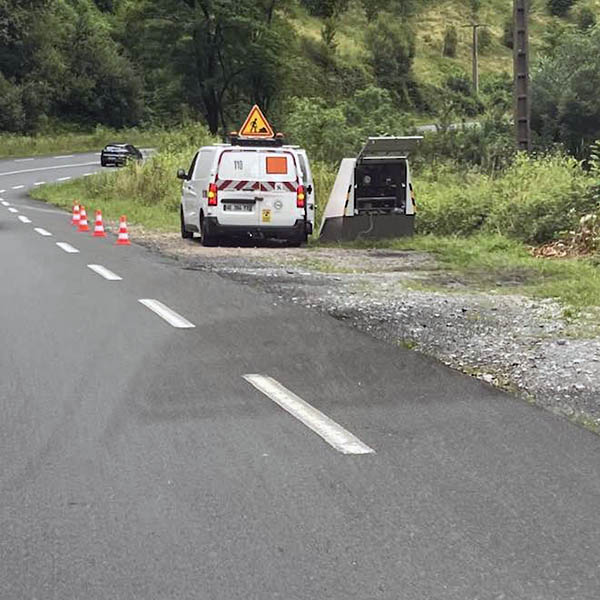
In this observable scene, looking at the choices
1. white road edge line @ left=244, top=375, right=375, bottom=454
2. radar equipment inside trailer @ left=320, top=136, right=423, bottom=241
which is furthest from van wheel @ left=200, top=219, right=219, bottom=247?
white road edge line @ left=244, top=375, right=375, bottom=454

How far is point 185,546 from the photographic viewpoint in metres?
4.36

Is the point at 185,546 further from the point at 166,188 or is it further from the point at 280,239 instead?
the point at 166,188

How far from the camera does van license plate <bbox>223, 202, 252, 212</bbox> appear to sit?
1891cm

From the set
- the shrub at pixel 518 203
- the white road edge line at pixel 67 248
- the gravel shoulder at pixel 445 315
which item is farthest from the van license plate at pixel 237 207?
A: the shrub at pixel 518 203

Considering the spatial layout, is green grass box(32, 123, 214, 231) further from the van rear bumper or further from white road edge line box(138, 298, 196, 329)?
white road edge line box(138, 298, 196, 329)

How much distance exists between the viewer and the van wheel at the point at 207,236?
19031mm

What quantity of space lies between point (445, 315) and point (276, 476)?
5.50 m

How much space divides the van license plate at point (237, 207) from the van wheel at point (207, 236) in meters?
Answer: 0.47

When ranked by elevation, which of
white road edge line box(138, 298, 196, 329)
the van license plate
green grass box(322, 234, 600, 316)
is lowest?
green grass box(322, 234, 600, 316)

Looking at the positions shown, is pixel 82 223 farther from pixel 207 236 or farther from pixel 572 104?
pixel 572 104

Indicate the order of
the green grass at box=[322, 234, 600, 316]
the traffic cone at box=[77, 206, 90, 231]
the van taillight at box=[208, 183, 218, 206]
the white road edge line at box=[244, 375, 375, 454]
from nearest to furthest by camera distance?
the white road edge line at box=[244, 375, 375, 454], the green grass at box=[322, 234, 600, 316], the van taillight at box=[208, 183, 218, 206], the traffic cone at box=[77, 206, 90, 231]

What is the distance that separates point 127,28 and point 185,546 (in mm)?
85846

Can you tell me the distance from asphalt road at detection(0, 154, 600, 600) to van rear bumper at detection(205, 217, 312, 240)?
9.46 m

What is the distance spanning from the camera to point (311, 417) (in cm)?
652
